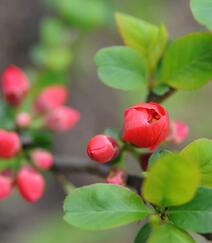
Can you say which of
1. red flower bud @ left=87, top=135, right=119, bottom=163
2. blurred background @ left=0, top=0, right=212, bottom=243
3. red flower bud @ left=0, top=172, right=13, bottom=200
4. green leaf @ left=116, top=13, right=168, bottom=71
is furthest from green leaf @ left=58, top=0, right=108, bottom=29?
red flower bud @ left=87, top=135, right=119, bottom=163

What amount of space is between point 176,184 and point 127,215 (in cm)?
10

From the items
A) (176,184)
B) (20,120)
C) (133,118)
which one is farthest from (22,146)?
(176,184)

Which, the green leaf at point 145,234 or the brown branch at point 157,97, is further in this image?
the brown branch at point 157,97

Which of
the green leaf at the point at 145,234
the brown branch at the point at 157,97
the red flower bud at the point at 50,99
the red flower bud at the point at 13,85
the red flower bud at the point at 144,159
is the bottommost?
the red flower bud at the point at 50,99

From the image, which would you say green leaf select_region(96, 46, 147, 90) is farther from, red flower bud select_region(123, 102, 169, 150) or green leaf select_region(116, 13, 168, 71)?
red flower bud select_region(123, 102, 169, 150)

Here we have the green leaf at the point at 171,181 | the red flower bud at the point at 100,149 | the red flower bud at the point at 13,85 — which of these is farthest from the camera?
the red flower bud at the point at 13,85

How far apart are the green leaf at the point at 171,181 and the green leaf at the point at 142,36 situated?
34cm

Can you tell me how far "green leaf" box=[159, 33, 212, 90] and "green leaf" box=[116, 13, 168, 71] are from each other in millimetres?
38

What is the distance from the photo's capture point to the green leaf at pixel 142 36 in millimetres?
1062

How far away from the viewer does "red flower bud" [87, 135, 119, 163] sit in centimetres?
94

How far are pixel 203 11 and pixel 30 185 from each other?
23.4 inches

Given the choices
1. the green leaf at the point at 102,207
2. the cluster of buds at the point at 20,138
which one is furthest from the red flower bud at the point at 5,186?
the green leaf at the point at 102,207

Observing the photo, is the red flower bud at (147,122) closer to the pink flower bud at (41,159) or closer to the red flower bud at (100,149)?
the red flower bud at (100,149)

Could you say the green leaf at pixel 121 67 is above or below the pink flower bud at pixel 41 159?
above
